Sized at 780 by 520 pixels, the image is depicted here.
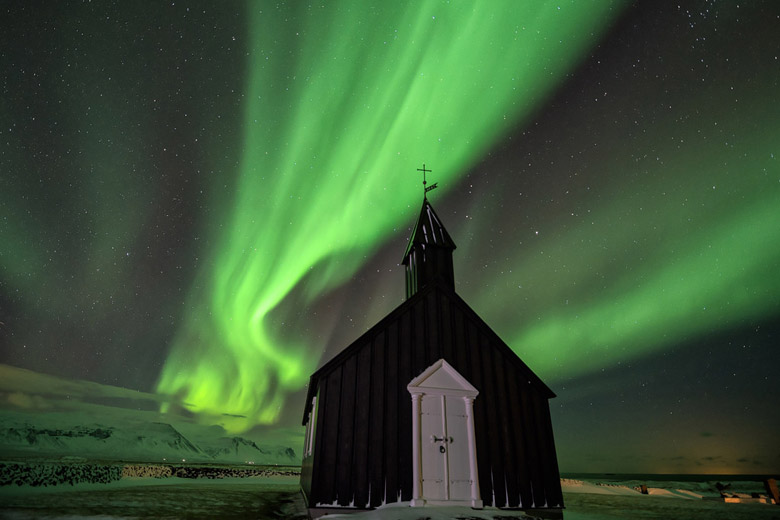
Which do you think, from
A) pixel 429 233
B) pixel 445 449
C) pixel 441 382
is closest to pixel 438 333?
pixel 441 382

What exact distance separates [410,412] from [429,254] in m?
6.22

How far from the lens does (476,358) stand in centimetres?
1212

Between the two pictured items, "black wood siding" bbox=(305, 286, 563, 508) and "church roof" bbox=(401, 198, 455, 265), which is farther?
"church roof" bbox=(401, 198, 455, 265)

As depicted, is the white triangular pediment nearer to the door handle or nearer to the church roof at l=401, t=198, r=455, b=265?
the door handle

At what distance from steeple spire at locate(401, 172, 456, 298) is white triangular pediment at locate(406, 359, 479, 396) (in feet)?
12.8

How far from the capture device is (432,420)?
35.7ft

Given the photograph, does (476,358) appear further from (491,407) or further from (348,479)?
(348,479)

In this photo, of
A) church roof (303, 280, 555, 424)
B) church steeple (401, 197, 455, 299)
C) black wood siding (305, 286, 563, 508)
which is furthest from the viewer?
church steeple (401, 197, 455, 299)

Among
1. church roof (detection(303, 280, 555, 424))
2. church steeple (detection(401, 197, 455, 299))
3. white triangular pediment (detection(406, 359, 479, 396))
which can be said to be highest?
church steeple (detection(401, 197, 455, 299))

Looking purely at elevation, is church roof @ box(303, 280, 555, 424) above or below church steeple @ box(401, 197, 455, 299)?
below

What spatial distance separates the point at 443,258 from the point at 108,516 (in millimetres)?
11934

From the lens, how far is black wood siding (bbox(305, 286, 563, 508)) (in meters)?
10.1

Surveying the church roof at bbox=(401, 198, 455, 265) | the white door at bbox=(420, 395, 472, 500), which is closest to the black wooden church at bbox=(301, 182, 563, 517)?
the white door at bbox=(420, 395, 472, 500)

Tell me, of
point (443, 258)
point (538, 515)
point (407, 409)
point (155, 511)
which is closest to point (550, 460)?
point (538, 515)
